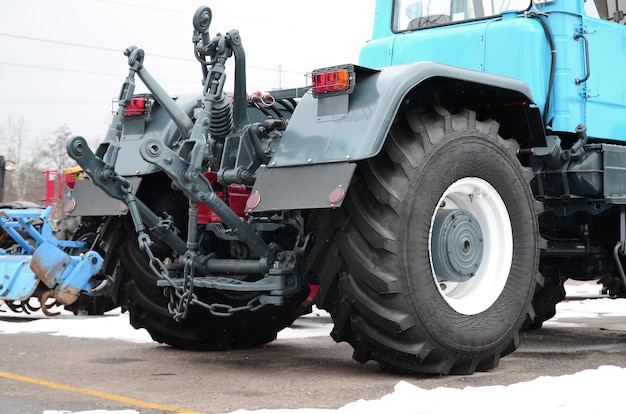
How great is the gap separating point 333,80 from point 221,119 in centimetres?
81

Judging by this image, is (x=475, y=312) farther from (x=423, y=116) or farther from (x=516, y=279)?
(x=423, y=116)

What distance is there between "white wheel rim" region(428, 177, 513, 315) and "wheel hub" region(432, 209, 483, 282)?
0.12 meters

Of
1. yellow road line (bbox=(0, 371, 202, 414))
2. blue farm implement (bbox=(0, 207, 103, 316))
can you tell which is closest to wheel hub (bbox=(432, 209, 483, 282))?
yellow road line (bbox=(0, 371, 202, 414))

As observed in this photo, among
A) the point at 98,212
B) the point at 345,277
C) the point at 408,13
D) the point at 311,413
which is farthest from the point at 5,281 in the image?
the point at 311,413

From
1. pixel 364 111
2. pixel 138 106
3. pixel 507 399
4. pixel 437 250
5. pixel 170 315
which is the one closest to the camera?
pixel 507 399

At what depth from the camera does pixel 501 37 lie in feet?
22.5

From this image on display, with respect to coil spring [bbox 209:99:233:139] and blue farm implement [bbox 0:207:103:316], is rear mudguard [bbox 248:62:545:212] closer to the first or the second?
coil spring [bbox 209:99:233:139]

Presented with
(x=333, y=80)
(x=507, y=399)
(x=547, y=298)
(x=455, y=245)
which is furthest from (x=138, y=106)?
(x=547, y=298)

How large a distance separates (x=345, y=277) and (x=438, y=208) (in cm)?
75

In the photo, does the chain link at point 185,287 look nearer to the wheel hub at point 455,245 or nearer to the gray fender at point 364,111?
the gray fender at point 364,111

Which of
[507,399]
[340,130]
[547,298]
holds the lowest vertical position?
[547,298]

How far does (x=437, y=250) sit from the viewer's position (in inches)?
214

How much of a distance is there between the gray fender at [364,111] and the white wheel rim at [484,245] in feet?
1.87

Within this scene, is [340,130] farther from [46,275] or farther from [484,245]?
[46,275]
